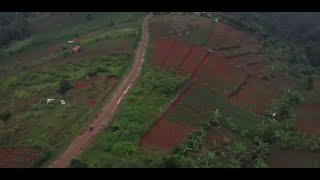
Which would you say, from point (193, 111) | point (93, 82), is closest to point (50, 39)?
point (93, 82)

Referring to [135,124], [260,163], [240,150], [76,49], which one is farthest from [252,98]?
[76,49]

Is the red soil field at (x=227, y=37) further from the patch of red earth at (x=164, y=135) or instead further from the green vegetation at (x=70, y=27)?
the patch of red earth at (x=164, y=135)

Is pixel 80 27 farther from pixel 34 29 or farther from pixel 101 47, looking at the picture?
pixel 101 47

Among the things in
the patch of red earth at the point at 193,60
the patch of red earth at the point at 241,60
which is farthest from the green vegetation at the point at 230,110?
the patch of red earth at the point at 241,60

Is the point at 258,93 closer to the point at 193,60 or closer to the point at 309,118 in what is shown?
the point at 309,118

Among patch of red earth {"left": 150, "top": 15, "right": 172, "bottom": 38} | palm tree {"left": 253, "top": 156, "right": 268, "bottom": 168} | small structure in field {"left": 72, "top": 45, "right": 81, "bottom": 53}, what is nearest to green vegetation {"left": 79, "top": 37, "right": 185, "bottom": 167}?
palm tree {"left": 253, "top": 156, "right": 268, "bottom": 168}
